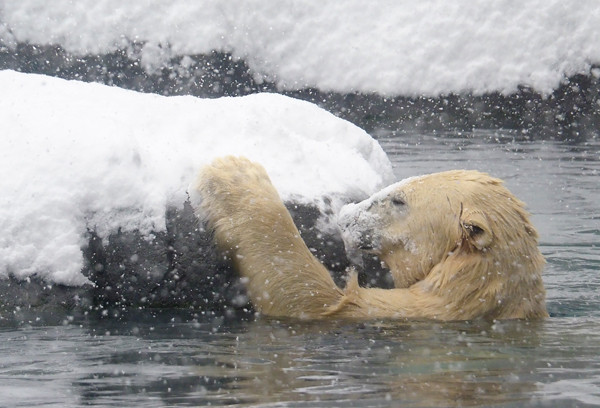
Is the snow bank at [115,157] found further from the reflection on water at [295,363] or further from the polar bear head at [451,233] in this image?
the reflection on water at [295,363]

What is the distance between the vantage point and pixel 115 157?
18.4 feet

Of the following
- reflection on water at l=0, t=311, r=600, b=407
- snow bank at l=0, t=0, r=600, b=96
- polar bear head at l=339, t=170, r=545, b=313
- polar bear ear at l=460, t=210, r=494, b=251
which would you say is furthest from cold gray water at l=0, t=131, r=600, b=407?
snow bank at l=0, t=0, r=600, b=96

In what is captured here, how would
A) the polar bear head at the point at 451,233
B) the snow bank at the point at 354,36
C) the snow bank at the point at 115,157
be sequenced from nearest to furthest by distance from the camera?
the snow bank at the point at 115,157 → the polar bear head at the point at 451,233 → the snow bank at the point at 354,36

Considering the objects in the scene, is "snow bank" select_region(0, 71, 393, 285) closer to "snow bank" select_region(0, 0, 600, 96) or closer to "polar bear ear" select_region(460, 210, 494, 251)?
"polar bear ear" select_region(460, 210, 494, 251)

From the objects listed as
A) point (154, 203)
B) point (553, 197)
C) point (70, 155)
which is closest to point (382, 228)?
point (154, 203)

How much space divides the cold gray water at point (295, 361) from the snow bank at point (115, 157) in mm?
478

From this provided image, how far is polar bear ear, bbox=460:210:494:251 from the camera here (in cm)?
551

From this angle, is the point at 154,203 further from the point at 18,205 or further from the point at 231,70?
the point at 231,70

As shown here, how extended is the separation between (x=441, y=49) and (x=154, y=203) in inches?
357

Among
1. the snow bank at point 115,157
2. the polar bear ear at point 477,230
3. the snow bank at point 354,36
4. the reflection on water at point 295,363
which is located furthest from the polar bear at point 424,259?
the snow bank at point 354,36

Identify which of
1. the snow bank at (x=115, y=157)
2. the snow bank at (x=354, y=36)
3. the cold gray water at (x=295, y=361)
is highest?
the snow bank at (x=354, y=36)

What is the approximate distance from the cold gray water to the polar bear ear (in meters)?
0.46

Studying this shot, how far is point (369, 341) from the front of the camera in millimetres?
5203

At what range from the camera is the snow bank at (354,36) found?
13.6 metres
